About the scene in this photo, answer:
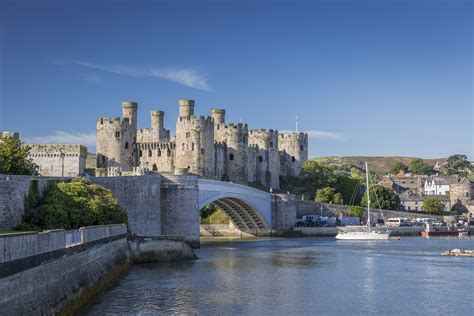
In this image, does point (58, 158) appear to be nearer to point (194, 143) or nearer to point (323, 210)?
point (194, 143)

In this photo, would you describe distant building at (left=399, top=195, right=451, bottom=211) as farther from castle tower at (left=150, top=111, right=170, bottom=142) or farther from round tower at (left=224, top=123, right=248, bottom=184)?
castle tower at (left=150, top=111, right=170, bottom=142)

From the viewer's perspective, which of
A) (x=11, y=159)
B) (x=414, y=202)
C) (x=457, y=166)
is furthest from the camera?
(x=457, y=166)

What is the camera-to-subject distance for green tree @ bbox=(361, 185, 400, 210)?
284 feet

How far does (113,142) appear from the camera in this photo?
64.2 meters

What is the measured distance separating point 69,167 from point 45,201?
26.5m

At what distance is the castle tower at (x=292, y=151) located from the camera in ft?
292

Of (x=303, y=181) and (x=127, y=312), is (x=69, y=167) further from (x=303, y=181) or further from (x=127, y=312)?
(x=303, y=181)

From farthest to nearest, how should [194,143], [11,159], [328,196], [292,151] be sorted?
1. [292,151]
2. [328,196]
3. [194,143]
4. [11,159]

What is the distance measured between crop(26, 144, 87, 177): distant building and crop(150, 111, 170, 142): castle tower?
62.3ft

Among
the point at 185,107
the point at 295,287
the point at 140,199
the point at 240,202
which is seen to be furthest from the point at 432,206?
the point at 295,287

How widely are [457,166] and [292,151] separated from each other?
88.8 meters

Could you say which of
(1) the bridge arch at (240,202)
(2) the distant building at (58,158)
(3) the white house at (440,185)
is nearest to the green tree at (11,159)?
(1) the bridge arch at (240,202)

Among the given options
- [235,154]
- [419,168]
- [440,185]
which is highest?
[419,168]

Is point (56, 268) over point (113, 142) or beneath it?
beneath
